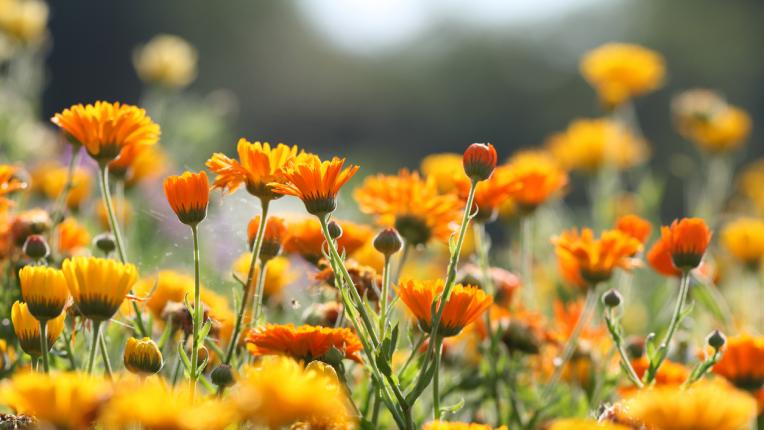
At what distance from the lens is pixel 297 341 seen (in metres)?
1.31

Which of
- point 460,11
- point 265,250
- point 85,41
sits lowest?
point 265,250

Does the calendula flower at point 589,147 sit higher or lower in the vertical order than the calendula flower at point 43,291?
higher

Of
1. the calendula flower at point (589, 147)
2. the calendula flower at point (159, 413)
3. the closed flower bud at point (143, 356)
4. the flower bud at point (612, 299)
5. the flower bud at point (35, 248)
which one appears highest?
the calendula flower at point (589, 147)

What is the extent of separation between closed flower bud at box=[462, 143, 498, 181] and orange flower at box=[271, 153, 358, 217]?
181 mm

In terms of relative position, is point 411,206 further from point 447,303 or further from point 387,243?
point 447,303

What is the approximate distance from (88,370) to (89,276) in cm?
15

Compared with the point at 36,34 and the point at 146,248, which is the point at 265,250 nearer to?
the point at 146,248

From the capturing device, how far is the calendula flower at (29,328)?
4.42 ft

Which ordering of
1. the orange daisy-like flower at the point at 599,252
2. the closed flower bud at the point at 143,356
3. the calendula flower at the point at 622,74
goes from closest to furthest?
the closed flower bud at the point at 143,356 → the orange daisy-like flower at the point at 599,252 → the calendula flower at the point at 622,74

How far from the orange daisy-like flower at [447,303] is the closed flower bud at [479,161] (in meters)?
0.19

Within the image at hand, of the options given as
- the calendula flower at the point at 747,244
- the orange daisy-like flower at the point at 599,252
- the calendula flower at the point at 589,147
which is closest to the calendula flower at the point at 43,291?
the orange daisy-like flower at the point at 599,252

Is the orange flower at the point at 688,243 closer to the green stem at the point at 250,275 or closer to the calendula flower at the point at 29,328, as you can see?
the green stem at the point at 250,275

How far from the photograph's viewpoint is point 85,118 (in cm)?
152

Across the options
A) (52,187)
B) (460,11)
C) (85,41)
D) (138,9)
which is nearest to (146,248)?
(52,187)
